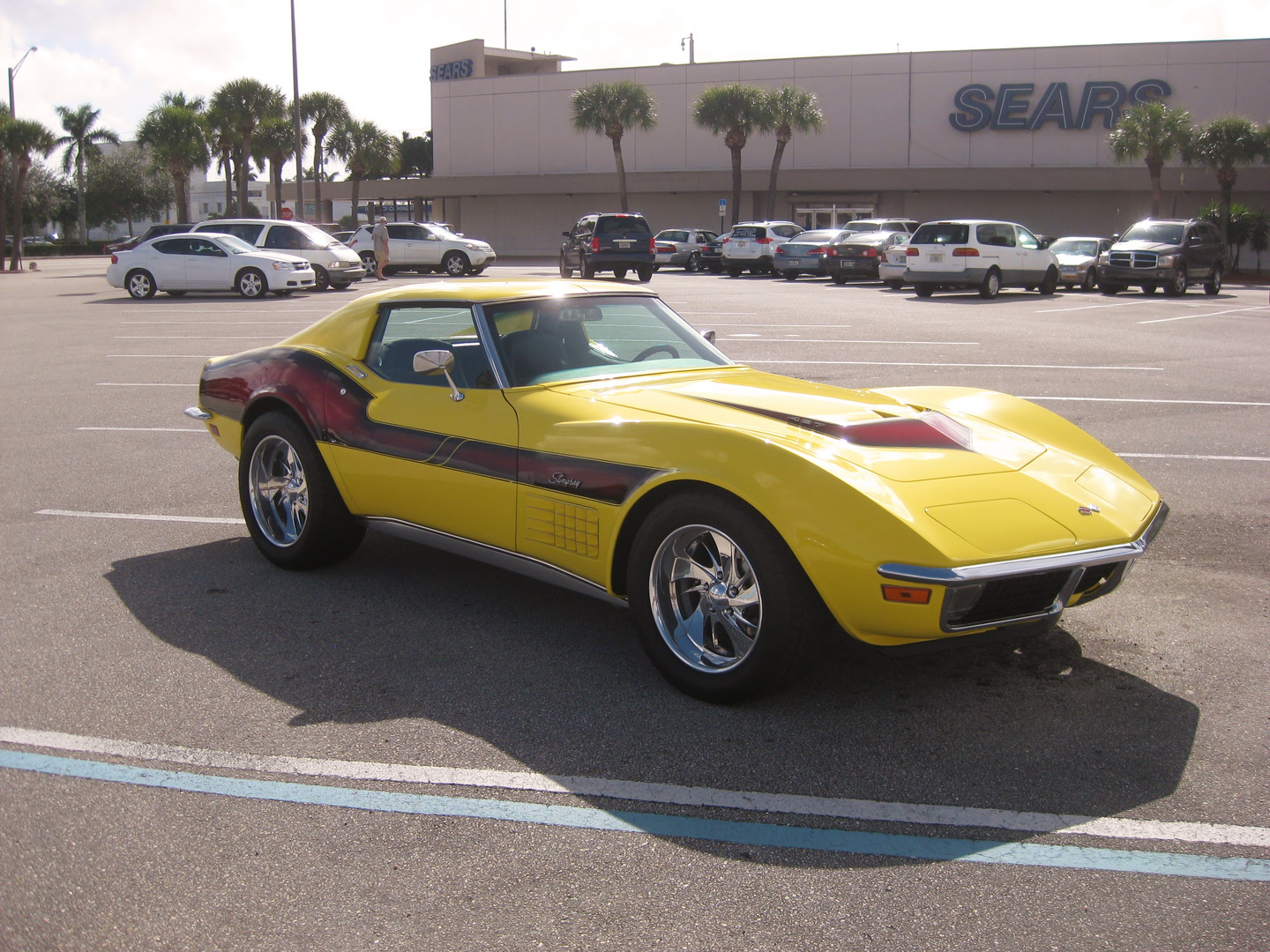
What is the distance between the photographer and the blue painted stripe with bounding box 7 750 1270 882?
2863mm

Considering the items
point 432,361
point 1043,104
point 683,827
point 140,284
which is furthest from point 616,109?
point 683,827

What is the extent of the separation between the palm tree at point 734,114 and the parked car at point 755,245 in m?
15.4

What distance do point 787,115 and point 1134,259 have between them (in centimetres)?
2599

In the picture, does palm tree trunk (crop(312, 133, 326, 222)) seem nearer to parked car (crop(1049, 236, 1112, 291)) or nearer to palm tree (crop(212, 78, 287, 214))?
palm tree (crop(212, 78, 287, 214))

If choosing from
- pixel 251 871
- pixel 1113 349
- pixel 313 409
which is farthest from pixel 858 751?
pixel 1113 349

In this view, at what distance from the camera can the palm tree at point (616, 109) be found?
51.9 m

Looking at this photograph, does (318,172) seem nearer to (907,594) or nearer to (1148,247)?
(1148,247)

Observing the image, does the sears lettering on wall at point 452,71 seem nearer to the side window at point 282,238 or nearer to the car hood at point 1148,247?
the side window at point 282,238

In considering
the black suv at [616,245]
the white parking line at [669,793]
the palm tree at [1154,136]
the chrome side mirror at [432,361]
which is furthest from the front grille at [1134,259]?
the white parking line at [669,793]

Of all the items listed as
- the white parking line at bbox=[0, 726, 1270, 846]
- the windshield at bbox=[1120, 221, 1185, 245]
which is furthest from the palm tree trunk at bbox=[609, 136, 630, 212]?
the white parking line at bbox=[0, 726, 1270, 846]

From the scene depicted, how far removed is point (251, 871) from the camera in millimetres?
2861

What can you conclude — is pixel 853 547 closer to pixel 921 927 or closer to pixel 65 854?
pixel 921 927

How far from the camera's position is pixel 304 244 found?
25.6 metres

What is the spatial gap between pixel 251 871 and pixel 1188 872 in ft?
7.75
